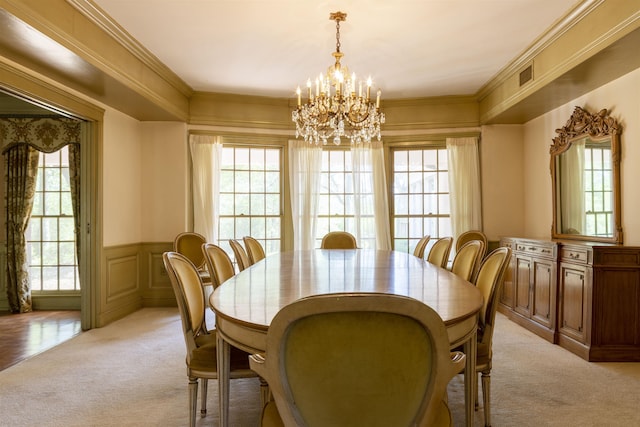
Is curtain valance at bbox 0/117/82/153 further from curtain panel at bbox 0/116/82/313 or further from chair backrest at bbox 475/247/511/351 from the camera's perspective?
chair backrest at bbox 475/247/511/351

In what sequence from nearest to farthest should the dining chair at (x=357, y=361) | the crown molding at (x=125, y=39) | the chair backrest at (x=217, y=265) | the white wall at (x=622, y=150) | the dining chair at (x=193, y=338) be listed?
the dining chair at (x=357, y=361), the dining chair at (x=193, y=338), the chair backrest at (x=217, y=265), the crown molding at (x=125, y=39), the white wall at (x=622, y=150)

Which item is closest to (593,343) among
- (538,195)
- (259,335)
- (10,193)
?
(538,195)

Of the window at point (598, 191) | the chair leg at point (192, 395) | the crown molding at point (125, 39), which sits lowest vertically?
the chair leg at point (192, 395)

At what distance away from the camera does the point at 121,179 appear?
16.2 feet

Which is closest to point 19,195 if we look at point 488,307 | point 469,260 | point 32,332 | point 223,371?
point 32,332

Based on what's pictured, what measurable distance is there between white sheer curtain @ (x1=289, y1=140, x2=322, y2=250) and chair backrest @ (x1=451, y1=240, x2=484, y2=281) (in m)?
3.10

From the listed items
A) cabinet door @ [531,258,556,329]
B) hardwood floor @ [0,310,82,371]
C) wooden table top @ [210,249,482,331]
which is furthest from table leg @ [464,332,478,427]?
hardwood floor @ [0,310,82,371]

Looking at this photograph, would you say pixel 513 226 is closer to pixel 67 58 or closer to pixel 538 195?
pixel 538 195

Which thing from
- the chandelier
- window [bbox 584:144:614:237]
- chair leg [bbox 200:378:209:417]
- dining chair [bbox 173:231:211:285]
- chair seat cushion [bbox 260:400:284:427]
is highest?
the chandelier

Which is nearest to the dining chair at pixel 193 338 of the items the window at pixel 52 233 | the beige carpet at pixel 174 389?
the beige carpet at pixel 174 389

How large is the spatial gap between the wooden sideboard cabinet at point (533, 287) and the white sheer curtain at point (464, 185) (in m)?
0.85

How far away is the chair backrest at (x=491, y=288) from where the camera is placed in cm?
206

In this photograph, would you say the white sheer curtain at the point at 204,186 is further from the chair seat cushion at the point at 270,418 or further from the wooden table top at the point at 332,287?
the chair seat cushion at the point at 270,418

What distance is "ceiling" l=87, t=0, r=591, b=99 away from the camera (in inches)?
129
